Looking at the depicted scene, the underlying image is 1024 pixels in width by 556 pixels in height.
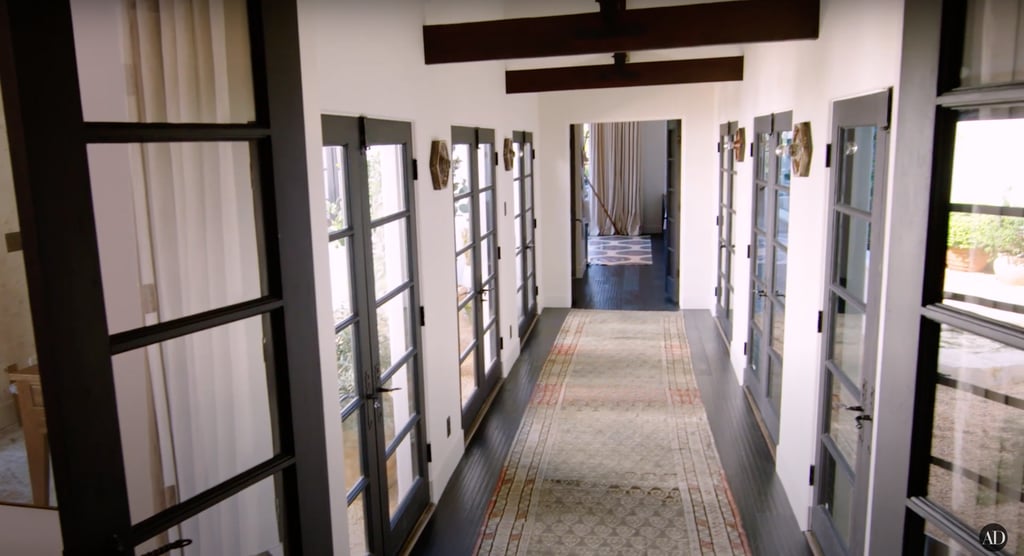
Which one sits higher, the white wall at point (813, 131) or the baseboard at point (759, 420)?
the white wall at point (813, 131)

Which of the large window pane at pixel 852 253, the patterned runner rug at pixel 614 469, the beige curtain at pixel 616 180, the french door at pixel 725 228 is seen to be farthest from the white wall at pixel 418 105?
the beige curtain at pixel 616 180

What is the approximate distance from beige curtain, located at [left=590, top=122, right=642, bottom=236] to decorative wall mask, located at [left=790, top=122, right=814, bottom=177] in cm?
1060

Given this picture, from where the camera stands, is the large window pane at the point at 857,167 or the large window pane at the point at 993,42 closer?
the large window pane at the point at 993,42

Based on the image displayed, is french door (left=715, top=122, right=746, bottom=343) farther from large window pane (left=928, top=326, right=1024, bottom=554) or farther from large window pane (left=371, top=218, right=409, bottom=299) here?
large window pane (left=928, top=326, right=1024, bottom=554)

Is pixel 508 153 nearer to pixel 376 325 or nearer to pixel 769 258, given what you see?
pixel 769 258

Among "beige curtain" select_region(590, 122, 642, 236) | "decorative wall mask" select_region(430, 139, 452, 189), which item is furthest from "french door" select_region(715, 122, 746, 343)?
"beige curtain" select_region(590, 122, 642, 236)

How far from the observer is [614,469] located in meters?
4.33

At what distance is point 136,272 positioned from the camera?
163 cm

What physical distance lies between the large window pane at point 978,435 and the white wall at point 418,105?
1609 mm

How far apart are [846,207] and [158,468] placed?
105 inches

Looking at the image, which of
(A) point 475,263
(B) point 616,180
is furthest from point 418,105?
(B) point 616,180

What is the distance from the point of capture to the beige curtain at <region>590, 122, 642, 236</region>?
14156mm

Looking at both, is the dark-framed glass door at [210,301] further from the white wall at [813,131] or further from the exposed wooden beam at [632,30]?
the exposed wooden beam at [632,30]

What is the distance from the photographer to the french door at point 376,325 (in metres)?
2.85
